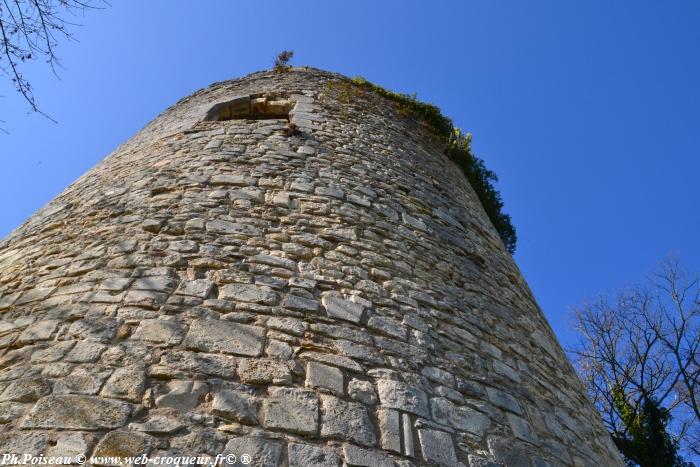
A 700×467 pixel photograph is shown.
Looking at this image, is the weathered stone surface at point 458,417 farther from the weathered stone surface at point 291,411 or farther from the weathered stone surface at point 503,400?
the weathered stone surface at point 291,411

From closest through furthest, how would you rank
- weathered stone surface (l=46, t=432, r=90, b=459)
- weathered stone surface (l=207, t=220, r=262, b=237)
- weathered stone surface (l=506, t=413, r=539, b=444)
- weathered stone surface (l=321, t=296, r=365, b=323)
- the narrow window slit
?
1. weathered stone surface (l=46, t=432, r=90, b=459)
2. weathered stone surface (l=506, t=413, r=539, b=444)
3. weathered stone surface (l=321, t=296, r=365, b=323)
4. weathered stone surface (l=207, t=220, r=262, b=237)
5. the narrow window slit

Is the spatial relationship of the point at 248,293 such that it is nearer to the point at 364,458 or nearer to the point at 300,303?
the point at 300,303

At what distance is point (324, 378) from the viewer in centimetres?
203

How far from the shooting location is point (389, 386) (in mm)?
2115

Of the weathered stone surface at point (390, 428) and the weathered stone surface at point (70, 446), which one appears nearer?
the weathered stone surface at point (70, 446)

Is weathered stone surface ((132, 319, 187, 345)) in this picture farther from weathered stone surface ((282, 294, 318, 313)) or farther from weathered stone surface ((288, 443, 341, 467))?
weathered stone surface ((288, 443, 341, 467))

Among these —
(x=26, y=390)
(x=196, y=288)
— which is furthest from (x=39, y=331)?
(x=196, y=288)

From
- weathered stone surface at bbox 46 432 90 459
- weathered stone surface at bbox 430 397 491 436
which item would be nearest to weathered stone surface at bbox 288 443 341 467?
weathered stone surface at bbox 430 397 491 436

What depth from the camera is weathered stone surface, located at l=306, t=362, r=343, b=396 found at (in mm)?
1989

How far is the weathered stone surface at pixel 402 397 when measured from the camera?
2.04 metres

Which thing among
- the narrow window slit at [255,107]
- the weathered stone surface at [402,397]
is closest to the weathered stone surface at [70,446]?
the weathered stone surface at [402,397]

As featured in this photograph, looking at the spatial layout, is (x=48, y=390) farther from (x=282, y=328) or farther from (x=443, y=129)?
(x=443, y=129)

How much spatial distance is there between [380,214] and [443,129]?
3.39 meters

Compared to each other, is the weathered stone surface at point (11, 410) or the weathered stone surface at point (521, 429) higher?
the weathered stone surface at point (521, 429)
